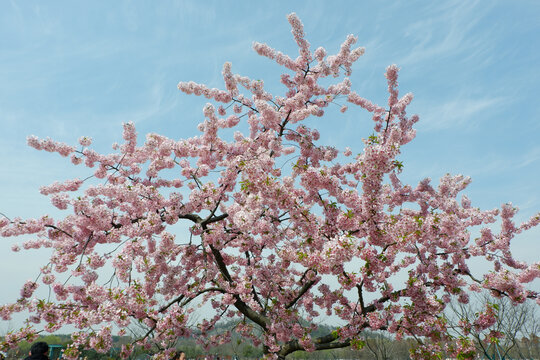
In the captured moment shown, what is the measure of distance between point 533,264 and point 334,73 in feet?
21.6

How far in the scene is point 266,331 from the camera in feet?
25.2

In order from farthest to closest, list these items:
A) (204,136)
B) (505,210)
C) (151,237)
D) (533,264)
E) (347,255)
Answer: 1. (505,210)
2. (204,136)
3. (533,264)
4. (151,237)
5. (347,255)

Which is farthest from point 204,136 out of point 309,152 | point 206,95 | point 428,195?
point 428,195

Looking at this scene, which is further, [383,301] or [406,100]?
[406,100]

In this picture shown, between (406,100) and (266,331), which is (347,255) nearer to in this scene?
(266,331)

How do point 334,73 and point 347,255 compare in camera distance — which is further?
point 334,73

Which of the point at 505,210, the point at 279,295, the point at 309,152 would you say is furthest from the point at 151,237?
the point at 505,210

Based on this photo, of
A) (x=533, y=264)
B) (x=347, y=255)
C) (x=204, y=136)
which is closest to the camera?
(x=347, y=255)

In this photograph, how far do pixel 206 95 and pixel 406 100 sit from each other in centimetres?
539

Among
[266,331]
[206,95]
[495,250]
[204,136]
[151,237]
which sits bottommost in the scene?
[266,331]

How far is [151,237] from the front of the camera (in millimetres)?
6793

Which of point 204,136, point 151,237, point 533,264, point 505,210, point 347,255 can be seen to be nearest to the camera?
point 347,255

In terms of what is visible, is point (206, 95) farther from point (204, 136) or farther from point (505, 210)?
point (505, 210)

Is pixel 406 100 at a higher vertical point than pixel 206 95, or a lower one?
lower
